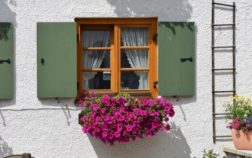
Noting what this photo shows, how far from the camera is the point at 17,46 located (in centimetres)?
682

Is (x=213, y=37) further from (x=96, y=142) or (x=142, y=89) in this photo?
(x=96, y=142)

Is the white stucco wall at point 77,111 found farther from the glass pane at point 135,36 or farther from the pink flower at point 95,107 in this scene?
the pink flower at point 95,107

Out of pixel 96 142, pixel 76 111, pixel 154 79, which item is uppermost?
pixel 154 79

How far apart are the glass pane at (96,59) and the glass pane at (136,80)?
0.31m

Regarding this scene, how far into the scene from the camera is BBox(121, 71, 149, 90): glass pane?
23.1 ft

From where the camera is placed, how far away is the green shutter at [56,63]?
6.75m

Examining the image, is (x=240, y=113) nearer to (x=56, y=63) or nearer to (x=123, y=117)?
A: (x=123, y=117)

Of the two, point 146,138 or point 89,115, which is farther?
point 146,138

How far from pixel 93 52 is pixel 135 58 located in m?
0.60

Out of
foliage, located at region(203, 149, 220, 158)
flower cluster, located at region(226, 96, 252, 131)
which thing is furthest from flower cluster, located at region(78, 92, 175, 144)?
flower cluster, located at region(226, 96, 252, 131)

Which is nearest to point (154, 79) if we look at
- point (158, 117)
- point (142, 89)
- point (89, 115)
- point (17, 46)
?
point (142, 89)

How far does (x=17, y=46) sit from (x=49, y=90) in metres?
0.76

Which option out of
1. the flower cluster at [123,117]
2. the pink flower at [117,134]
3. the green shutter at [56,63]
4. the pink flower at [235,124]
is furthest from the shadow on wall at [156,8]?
the pink flower at [117,134]

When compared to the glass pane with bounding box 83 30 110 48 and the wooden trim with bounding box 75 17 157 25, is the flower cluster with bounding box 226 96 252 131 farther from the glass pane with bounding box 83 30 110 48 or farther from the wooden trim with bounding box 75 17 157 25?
the glass pane with bounding box 83 30 110 48
